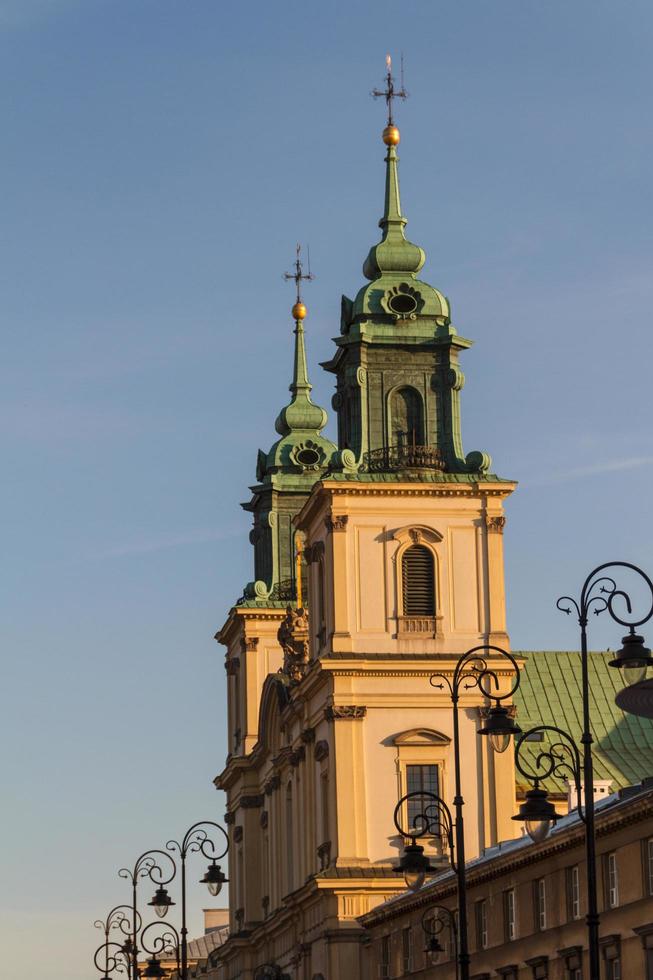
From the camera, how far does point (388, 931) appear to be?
73.2 metres

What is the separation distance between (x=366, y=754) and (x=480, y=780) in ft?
13.3

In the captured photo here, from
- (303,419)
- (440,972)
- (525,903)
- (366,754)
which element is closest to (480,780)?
(366,754)

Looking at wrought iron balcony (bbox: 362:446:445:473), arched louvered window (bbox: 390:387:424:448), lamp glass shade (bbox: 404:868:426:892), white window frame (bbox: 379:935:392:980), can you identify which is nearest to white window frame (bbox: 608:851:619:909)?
lamp glass shade (bbox: 404:868:426:892)

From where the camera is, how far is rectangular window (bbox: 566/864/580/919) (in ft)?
183

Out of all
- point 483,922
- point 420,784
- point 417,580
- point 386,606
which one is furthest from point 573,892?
point 417,580

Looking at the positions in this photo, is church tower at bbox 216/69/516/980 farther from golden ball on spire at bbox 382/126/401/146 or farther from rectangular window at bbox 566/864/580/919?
rectangular window at bbox 566/864/580/919

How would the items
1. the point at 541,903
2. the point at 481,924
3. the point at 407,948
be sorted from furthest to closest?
the point at 407,948
the point at 481,924
the point at 541,903

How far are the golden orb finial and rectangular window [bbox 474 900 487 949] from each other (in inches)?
1919

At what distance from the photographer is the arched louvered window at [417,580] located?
78938 millimetres

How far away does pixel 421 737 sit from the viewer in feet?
256

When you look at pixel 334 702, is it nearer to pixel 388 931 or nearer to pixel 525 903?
pixel 388 931

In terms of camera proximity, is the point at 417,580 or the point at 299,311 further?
the point at 299,311

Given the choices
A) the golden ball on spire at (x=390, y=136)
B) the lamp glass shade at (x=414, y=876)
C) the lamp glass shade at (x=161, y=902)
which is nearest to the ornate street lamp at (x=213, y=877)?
the lamp glass shade at (x=161, y=902)

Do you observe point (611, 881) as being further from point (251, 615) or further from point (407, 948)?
point (251, 615)
